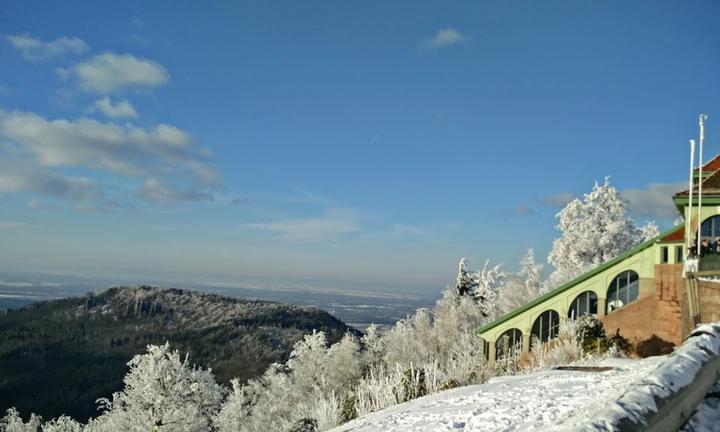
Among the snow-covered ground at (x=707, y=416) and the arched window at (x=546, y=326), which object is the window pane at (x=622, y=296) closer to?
the arched window at (x=546, y=326)

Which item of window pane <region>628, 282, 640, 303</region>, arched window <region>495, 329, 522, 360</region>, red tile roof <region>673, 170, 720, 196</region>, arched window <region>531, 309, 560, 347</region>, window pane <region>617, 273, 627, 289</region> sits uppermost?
red tile roof <region>673, 170, 720, 196</region>

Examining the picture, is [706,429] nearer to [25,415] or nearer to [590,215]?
[590,215]

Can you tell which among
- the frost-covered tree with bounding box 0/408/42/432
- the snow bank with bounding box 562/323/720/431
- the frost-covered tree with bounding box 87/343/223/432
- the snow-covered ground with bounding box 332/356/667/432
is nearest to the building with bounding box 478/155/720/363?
the snow-covered ground with bounding box 332/356/667/432

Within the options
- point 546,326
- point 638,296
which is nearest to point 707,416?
point 638,296

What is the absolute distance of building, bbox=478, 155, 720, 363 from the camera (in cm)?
1973

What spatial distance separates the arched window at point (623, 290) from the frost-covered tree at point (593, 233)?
12.9 m

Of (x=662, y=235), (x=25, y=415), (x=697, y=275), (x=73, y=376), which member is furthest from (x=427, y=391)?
(x=73, y=376)

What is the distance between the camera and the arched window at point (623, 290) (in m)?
23.8

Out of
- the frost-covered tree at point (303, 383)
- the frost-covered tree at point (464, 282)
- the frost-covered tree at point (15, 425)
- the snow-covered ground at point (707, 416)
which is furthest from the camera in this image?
the frost-covered tree at point (15, 425)

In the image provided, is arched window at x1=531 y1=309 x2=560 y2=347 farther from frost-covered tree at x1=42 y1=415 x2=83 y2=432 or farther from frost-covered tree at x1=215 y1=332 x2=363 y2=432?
frost-covered tree at x1=42 y1=415 x2=83 y2=432

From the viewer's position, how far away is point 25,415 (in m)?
152

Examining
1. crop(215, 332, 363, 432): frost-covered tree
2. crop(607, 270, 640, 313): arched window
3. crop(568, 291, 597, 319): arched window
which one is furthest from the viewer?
crop(215, 332, 363, 432): frost-covered tree

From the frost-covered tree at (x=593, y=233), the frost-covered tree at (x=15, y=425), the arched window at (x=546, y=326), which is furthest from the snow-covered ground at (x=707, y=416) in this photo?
the frost-covered tree at (x=15, y=425)

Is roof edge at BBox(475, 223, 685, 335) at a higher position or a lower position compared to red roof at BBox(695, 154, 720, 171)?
lower
